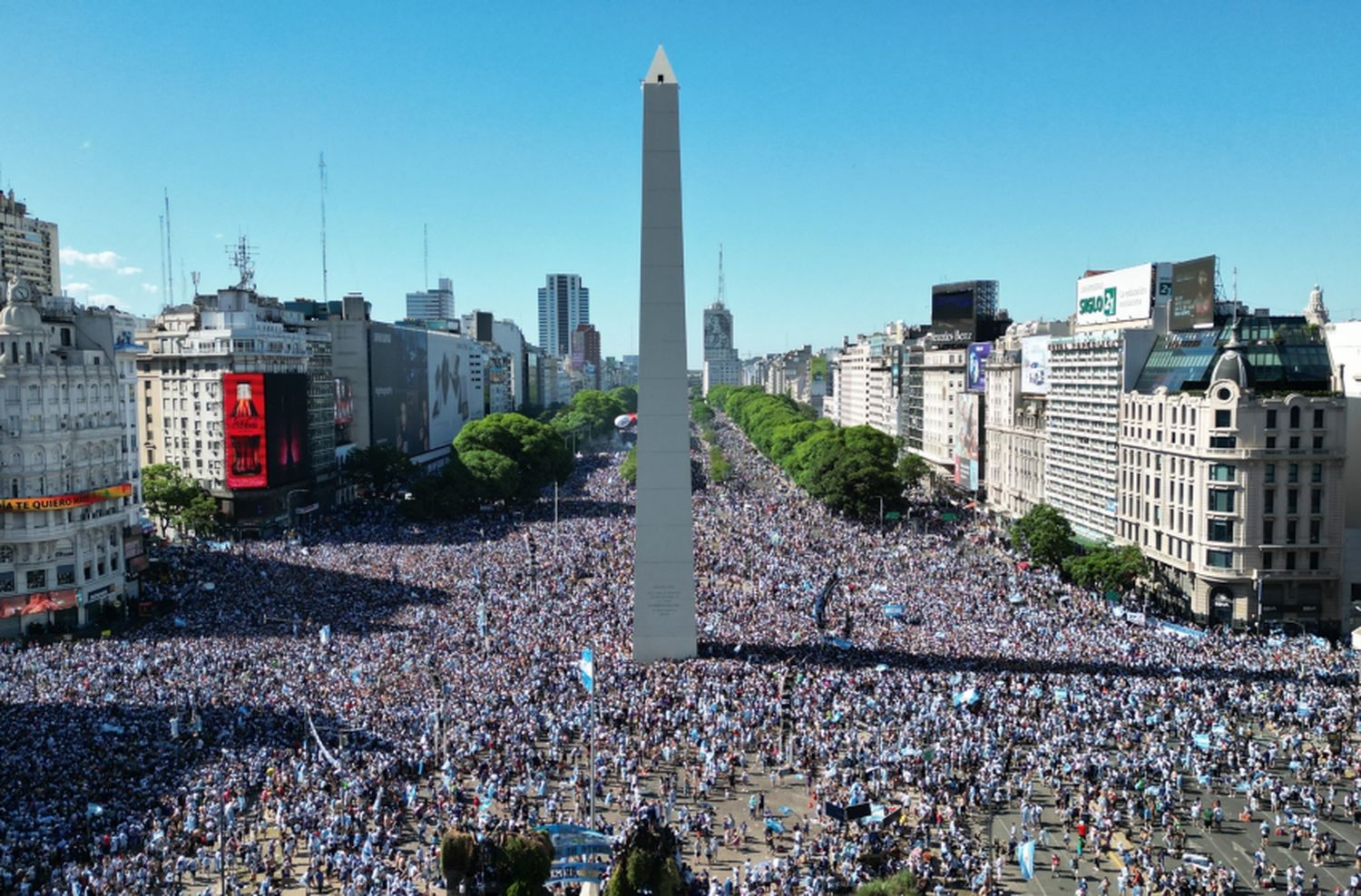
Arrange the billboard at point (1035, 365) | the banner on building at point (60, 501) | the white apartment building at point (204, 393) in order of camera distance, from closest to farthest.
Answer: the banner on building at point (60, 501) → the white apartment building at point (204, 393) → the billboard at point (1035, 365)

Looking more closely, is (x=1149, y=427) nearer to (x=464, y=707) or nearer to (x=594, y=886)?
(x=464, y=707)

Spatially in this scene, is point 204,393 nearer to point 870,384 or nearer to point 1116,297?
point 1116,297

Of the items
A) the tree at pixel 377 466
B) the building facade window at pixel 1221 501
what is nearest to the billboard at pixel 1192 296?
the building facade window at pixel 1221 501

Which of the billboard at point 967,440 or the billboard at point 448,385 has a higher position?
the billboard at point 448,385

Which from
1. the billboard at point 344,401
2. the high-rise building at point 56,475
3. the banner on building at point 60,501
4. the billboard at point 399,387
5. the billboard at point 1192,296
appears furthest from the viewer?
the billboard at point 399,387

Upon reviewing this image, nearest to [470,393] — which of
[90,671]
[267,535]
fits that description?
[267,535]

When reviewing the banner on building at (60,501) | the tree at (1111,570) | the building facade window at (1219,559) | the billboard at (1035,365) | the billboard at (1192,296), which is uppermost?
the billboard at (1192,296)

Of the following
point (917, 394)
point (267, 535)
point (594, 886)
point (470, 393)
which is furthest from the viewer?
point (470, 393)

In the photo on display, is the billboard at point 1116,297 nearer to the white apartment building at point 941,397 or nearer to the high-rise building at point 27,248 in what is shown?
the white apartment building at point 941,397
